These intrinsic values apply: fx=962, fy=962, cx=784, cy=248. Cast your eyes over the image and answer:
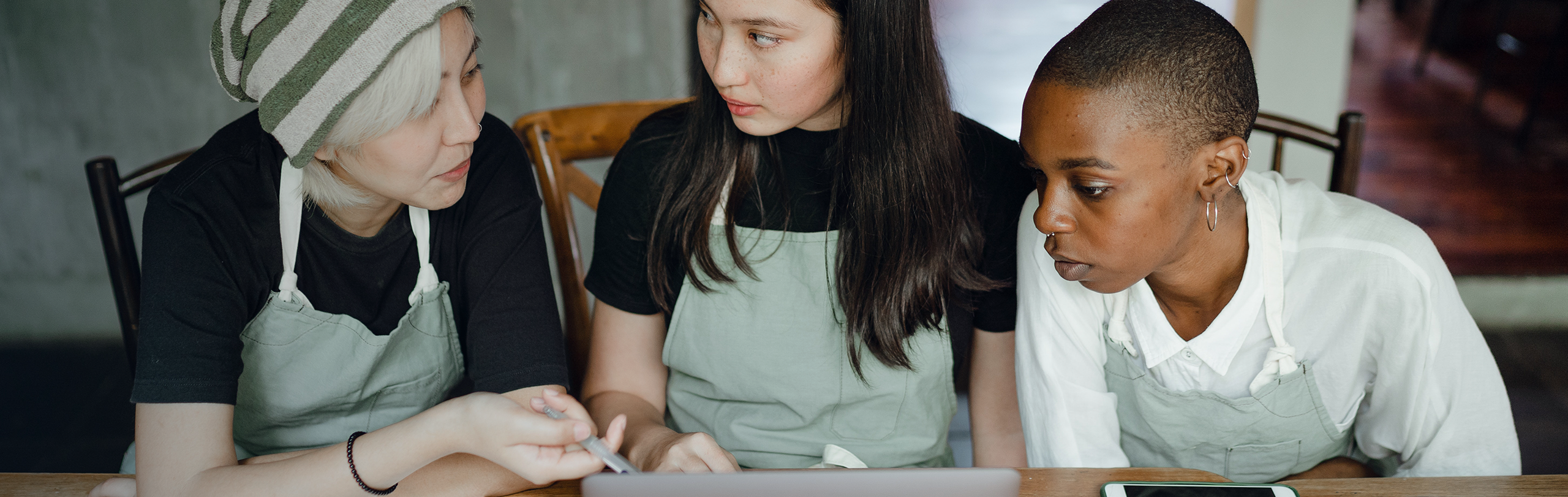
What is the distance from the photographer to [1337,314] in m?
1.11

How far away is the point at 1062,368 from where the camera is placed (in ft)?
3.98

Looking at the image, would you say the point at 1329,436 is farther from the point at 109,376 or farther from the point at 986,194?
the point at 109,376

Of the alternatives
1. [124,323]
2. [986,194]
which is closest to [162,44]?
[124,323]

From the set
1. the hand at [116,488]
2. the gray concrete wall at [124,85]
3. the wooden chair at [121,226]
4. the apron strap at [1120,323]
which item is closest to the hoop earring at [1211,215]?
the apron strap at [1120,323]

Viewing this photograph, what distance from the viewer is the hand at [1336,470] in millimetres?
1247

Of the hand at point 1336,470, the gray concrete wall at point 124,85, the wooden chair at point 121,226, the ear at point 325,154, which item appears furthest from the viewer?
the gray concrete wall at point 124,85

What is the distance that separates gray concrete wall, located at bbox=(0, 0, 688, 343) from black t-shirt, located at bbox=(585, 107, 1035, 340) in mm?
1243

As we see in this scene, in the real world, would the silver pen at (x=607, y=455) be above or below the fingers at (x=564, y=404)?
below

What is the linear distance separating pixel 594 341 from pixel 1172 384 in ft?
2.55

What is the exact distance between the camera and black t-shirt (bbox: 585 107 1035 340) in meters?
1.29

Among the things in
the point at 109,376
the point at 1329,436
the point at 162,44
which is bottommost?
the point at 109,376

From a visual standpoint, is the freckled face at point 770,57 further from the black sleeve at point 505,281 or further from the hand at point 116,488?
the hand at point 116,488

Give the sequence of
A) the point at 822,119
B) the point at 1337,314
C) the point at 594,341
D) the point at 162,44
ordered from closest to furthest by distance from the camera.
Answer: the point at 1337,314 → the point at 822,119 → the point at 594,341 → the point at 162,44

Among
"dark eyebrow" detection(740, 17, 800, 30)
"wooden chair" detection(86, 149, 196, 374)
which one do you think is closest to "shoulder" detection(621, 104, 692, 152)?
"dark eyebrow" detection(740, 17, 800, 30)
